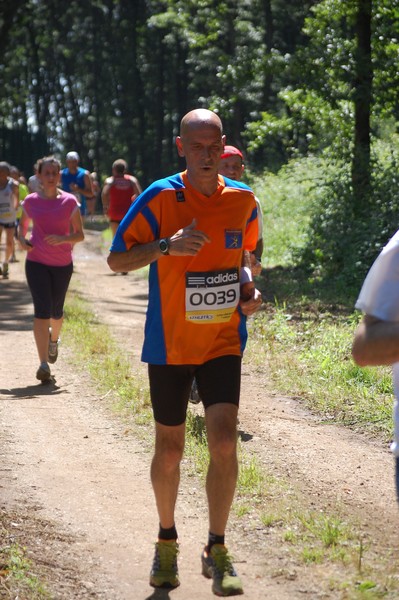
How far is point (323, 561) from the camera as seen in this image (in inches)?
199

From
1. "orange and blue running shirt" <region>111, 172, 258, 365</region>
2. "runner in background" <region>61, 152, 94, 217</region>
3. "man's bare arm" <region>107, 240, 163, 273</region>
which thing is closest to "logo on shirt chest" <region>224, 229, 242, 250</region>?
"orange and blue running shirt" <region>111, 172, 258, 365</region>

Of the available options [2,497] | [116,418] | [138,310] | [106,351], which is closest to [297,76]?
[138,310]

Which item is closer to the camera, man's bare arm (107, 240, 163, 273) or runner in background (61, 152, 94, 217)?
man's bare arm (107, 240, 163, 273)

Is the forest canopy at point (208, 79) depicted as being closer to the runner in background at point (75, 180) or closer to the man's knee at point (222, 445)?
the runner in background at point (75, 180)

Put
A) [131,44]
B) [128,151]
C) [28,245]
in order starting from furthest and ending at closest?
[128,151]
[131,44]
[28,245]

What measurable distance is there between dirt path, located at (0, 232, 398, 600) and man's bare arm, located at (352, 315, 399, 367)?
207 centimetres

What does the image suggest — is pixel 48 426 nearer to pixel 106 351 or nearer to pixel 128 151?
pixel 106 351

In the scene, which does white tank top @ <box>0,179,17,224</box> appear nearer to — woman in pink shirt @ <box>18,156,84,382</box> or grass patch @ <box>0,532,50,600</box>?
woman in pink shirt @ <box>18,156,84,382</box>

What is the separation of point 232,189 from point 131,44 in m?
55.1

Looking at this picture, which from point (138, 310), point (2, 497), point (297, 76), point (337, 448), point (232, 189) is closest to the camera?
point (232, 189)

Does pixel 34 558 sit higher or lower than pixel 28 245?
lower

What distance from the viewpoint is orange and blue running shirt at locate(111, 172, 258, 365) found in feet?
15.5

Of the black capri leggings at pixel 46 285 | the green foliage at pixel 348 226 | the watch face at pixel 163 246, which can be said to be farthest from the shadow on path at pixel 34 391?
the green foliage at pixel 348 226

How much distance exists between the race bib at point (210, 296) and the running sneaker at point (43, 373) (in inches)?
208
